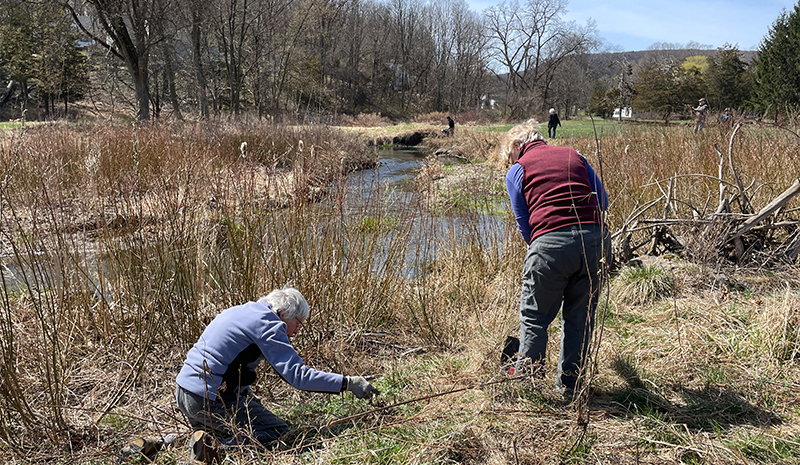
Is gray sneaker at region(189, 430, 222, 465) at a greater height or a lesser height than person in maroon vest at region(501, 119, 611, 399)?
lesser

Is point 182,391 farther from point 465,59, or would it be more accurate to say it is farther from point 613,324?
point 465,59

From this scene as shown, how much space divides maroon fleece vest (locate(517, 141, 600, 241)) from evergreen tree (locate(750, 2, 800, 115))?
26595 millimetres

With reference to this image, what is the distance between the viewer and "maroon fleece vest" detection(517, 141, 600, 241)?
260 cm

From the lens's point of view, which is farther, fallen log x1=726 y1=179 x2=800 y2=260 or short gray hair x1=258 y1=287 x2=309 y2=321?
fallen log x1=726 y1=179 x2=800 y2=260

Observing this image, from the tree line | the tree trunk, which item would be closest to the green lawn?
the tree line

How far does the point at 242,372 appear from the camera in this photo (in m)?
2.56

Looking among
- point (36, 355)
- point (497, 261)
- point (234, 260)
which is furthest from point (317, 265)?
point (497, 261)

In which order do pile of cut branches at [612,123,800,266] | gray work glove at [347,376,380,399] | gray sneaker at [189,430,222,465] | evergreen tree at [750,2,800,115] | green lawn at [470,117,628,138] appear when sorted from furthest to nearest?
evergreen tree at [750,2,800,115], green lawn at [470,117,628,138], pile of cut branches at [612,123,800,266], gray work glove at [347,376,380,399], gray sneaker at [189,430,222,465]

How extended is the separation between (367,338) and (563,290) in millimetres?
1654

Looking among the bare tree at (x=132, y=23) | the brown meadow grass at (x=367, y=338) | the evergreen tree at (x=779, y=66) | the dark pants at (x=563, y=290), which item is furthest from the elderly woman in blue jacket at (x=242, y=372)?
the evergreen tree at (x=779, y=66)

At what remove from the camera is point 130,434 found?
8.96 feet

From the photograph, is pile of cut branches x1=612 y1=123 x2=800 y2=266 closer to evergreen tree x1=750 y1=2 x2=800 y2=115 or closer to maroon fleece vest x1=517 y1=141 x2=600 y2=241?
maroon fleece vest x1=517 y1=141 x2=600 y2=241

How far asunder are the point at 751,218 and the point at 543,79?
6025cm

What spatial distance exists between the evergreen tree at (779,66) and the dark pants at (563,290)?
26698 millimetres
